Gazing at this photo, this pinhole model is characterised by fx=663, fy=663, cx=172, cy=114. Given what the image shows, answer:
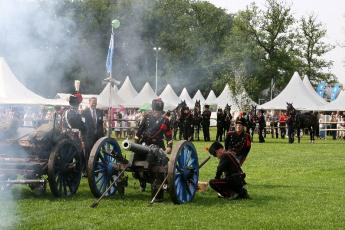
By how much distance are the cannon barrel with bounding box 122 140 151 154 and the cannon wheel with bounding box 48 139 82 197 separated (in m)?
1.26

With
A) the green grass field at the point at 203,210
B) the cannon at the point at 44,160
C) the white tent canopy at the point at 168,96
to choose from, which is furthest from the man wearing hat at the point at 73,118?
the white tent canopy at the point at 168,96

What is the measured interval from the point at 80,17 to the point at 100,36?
4256mm

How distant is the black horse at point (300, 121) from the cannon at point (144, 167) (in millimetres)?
21213

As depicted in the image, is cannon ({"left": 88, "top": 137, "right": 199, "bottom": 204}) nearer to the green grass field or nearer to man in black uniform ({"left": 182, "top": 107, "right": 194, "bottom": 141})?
the green grass field

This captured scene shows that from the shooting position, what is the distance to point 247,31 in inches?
2554

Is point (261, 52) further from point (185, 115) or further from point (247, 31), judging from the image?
point (185, 115)

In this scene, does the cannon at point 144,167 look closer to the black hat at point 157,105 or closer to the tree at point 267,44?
the black hat at point 157,105

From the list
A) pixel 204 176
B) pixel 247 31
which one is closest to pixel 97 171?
pixel 204 176

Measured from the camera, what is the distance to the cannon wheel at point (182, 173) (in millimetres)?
10602

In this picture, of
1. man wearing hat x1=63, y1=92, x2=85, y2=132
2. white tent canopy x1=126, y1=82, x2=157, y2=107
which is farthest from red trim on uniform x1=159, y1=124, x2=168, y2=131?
white tent canopy x1=126, y1=82, x2=157, y2=107

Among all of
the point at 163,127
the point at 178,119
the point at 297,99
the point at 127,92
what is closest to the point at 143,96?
the point at 127,92

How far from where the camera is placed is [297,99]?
38.9 meters

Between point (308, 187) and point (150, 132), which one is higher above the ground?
point (150, 132)

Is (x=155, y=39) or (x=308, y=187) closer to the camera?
(x=308, y=187)
